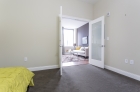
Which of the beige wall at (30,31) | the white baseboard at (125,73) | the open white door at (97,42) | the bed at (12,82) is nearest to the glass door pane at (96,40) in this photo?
the open white door at (97,42)

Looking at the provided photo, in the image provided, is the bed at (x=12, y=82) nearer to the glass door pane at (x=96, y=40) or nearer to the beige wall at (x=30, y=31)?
the beige wall at (x=30, y=31)

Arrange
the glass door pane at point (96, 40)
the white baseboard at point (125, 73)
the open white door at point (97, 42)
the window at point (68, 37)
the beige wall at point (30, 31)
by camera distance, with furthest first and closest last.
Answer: the window at point (68, 37), the glass door pane at point (96, 40), the open white door at point (97, 42), the beige wall at point (30, 31), the white baseboard at point (125, 73)

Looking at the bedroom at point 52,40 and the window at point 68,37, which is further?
the window at point 68,37

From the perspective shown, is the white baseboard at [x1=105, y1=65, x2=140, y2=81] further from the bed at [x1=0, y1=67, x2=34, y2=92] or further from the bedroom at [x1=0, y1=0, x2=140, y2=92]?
the bed at [x1=0, y1=67, x2=34, y2=92]

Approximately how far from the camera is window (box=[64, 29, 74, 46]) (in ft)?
27.5

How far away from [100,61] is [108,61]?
0.30 metres

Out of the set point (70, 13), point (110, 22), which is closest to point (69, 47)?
point (70, 13)

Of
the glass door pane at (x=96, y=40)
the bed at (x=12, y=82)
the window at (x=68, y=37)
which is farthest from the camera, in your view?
the window at (x=68, y=37)

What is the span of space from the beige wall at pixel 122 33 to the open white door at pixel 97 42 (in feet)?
0.61

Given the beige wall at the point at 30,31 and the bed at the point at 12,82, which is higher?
the beige wall at the point at 30,31

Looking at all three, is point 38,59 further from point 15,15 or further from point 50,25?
point 15,15

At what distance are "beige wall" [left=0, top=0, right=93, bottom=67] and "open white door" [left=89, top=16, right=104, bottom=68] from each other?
4.27 ft

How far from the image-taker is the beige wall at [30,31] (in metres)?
2.52

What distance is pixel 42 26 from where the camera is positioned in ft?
9.69
